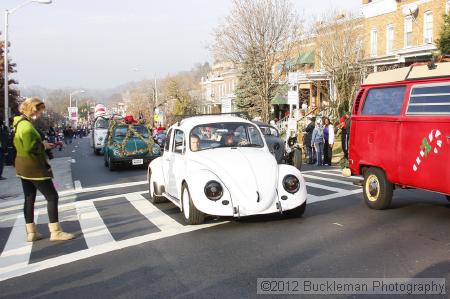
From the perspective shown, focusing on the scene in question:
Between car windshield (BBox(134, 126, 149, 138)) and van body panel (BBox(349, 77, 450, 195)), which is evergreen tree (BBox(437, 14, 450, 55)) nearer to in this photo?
car windshield (BBox(134, 126, 149, 138))

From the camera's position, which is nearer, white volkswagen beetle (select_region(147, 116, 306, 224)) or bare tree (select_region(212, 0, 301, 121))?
white volkswagen beetle (select_region(147, 116, 306, 224))

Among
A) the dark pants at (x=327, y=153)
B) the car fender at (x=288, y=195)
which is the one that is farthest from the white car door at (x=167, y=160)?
the dark pants at (x=327, y=153)

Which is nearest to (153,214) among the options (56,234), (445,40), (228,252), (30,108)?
(56,234)

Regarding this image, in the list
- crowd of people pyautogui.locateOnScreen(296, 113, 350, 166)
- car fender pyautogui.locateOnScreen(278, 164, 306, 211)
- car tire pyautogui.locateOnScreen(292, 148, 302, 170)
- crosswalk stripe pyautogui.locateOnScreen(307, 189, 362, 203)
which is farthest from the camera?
crowd of people pyautogui.locateOnScreen(296, 113, 350, 166)

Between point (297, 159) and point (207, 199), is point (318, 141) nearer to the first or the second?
point (297, 159)

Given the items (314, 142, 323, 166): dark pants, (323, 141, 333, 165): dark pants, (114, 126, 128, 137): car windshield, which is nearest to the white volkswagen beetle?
(314, 142, 323, 166): dark pants

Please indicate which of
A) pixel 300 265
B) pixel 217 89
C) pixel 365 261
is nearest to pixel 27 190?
pixel 300 265

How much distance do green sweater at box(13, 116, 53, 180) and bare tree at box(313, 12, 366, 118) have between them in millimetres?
24482

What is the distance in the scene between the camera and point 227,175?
7750 millimetres

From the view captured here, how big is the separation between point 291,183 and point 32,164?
377 cm

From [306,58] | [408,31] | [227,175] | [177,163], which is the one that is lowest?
[227,175]

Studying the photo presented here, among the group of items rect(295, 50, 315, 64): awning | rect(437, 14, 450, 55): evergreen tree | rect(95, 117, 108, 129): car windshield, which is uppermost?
rect(295, 50, 315, 64): awning

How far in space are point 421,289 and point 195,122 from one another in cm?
520

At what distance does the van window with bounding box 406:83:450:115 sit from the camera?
7.41m
